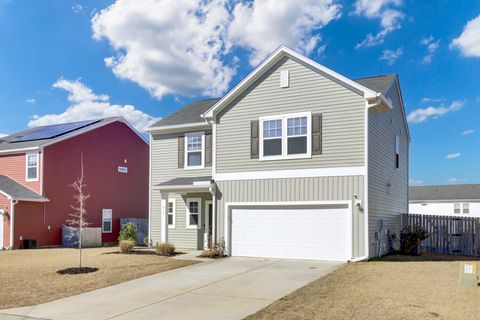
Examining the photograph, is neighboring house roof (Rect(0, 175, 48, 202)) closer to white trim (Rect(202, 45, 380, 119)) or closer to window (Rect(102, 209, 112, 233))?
window (Rect(102, 209, 112, 233))

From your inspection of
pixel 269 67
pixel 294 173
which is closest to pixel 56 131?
pixel 269 67

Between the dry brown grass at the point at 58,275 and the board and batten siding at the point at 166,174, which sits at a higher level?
the board and batten siding at the point at 166,174

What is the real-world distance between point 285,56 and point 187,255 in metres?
8.56

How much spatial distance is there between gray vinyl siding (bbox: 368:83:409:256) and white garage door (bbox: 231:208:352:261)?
1.06 meters

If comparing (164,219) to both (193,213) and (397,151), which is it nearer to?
(193,213)

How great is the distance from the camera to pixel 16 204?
23734 millimetres

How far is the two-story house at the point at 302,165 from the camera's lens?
51.6 ft

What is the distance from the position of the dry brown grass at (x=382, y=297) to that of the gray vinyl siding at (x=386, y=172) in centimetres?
344

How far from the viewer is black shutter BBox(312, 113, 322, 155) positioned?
16.3 m

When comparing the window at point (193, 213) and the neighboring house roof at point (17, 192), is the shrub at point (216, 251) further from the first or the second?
the neighboring house roof at point (17, 192)

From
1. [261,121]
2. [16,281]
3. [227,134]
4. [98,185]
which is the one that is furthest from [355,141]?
[98,185]

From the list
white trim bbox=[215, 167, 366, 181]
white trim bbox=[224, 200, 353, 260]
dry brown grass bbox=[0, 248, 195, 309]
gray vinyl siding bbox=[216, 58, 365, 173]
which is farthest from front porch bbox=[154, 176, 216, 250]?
dry brown grass bbox=[0, 248, 195, 309]

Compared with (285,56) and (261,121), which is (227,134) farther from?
(285,56)

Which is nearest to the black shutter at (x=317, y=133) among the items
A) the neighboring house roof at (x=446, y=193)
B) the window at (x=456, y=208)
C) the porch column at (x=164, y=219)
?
the porch column at (x=164, y=219)
